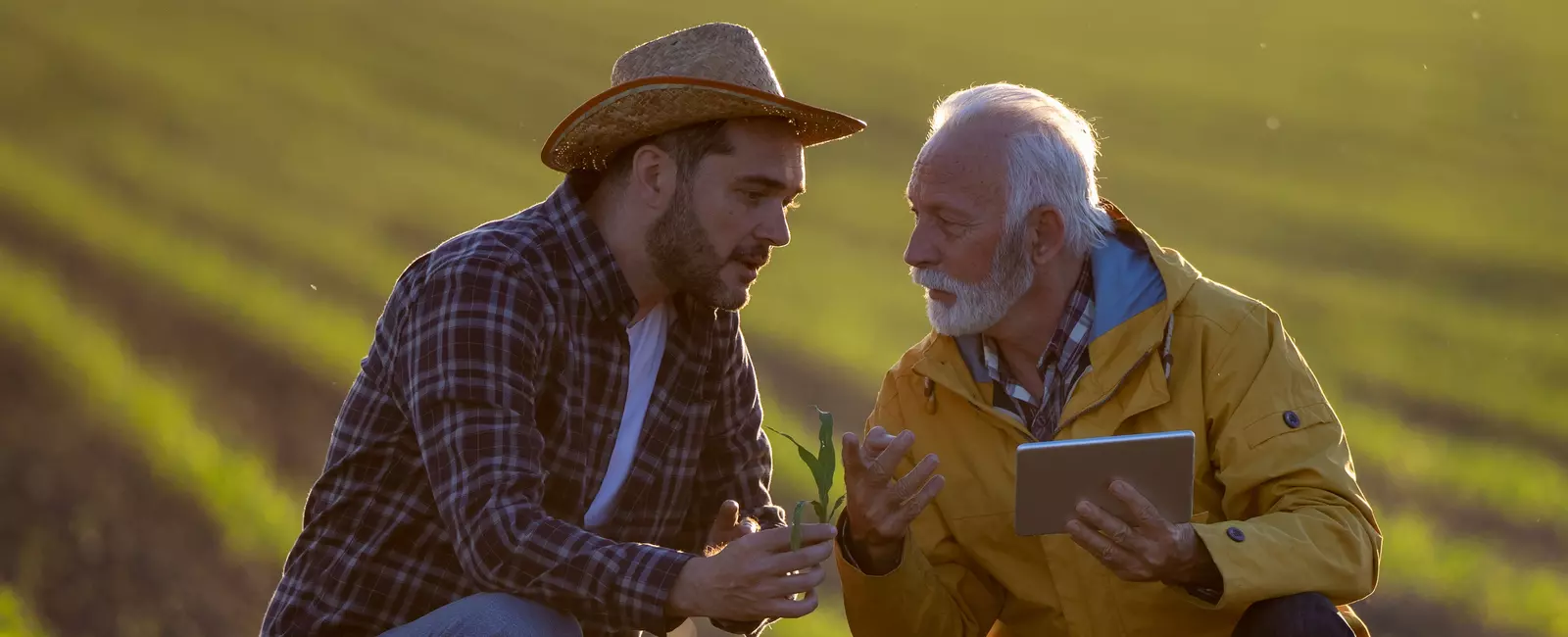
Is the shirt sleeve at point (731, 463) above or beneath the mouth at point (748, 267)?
beneath

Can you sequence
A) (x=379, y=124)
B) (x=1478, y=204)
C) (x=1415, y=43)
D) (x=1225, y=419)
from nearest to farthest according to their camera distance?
1. (x=1225, y=419)
2. (x=379, y=124)
3. (x=1478, y=204)
4. (x=1415, y=43)

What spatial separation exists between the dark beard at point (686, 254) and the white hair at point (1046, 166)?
69 cm

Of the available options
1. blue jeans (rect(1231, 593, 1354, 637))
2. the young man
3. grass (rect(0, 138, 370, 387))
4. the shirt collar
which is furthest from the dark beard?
grass (rect(0, 138, 370, 387))

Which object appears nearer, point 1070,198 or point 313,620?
point 313,620

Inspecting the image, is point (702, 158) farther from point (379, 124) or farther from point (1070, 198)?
point (379, 124)

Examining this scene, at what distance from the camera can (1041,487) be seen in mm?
3486

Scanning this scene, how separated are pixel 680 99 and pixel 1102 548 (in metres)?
1.33

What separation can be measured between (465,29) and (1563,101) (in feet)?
34.3

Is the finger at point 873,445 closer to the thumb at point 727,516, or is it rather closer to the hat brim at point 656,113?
the thumb at point 727,516

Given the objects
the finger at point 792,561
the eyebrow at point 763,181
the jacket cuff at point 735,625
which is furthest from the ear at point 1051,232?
the finger at point 792,561

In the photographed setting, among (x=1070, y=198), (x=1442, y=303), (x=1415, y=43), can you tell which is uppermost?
(x=1070, y=198)

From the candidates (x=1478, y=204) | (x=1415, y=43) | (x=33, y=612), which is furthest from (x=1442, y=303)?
(x=33, y=612)

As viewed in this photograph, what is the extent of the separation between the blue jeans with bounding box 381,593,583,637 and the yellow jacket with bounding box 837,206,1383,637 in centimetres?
78

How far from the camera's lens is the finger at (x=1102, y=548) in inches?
137
